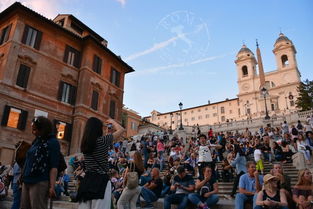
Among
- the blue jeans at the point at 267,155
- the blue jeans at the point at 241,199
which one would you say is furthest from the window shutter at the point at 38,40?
the blue jeans at the point at 241,199

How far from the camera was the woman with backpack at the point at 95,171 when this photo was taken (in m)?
3.18

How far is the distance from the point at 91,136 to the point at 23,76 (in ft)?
69.1

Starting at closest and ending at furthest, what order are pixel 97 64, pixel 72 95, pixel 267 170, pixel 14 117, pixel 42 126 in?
pixel 42 126 → pixel 267 170 → pixel 14 117 → pixel 72 95 → pixel 97 64

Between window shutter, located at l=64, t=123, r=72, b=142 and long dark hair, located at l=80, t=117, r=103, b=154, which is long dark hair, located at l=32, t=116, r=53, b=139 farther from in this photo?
window shutter, located at l=64, t=123, r=72, b=142

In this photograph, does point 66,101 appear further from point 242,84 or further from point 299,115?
point 242,84

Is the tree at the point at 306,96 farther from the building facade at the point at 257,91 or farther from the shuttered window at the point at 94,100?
the shuttered window at the point at 94,100

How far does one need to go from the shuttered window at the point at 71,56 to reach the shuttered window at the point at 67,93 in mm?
2643

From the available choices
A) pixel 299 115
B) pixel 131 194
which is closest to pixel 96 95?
pixel 131 194

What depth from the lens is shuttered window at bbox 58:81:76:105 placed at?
2408 cm

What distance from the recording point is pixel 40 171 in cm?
349

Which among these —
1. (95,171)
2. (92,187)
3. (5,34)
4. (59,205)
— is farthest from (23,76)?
(92,187)

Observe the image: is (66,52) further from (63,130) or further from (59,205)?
(59,205)

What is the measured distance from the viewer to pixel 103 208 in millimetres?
3166

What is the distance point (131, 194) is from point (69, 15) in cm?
2760
